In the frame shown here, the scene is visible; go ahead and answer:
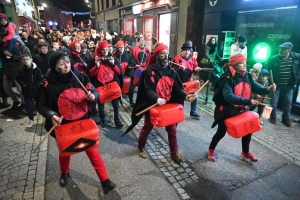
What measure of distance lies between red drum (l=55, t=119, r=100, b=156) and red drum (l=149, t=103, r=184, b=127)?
0.93 metres

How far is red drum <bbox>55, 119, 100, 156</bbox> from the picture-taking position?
2.55 metres

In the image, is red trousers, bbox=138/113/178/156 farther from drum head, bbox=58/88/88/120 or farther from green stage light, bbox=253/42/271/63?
green stage light, bbox=253/42/271/63

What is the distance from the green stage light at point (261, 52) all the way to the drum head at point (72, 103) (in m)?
6.43

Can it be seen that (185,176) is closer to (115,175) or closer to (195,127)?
(115,175)

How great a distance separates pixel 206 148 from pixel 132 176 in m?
1.75

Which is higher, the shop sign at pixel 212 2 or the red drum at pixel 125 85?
the shop sign at pixel 212 2

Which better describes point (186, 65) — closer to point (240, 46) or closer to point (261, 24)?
point (240, 46)

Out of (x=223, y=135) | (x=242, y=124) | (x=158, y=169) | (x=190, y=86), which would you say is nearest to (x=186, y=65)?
(x=190, y=86)

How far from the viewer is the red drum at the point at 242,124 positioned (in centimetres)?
320

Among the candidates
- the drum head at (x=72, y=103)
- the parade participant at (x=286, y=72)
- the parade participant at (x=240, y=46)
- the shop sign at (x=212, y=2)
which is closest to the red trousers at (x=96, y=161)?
the drum head at (x=72, y=103)

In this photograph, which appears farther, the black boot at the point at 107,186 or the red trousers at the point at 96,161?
the black boot at the point at 107,186

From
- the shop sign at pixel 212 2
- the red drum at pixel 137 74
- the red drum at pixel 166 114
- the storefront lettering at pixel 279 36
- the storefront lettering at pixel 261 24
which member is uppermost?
the shop sign at pixel 212 2

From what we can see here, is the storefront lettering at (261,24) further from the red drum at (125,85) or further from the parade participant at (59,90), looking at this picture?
the parade participant at (59,90)

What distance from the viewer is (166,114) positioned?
314 cm
